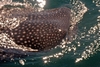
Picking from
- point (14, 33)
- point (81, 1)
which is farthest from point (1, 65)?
point (81, 1)

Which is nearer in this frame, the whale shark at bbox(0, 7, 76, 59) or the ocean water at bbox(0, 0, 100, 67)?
the ocean water at bbox(0, 0, 100, 67)

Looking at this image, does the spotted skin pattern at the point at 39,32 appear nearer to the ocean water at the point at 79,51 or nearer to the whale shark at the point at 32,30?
the whale shark at the point at 32,30

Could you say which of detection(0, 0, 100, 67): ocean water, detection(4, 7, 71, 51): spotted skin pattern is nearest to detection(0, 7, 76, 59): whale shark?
detection(4, 7, 71, 51): spotted skin pattern

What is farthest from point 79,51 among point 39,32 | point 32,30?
point 32,30

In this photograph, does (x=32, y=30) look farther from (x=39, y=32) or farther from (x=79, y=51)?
(x=79, y=51)

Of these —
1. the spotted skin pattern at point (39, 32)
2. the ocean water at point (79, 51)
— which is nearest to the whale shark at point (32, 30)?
the spotted skin pattern at point (39, 32)

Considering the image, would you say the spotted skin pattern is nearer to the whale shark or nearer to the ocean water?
the whale shark

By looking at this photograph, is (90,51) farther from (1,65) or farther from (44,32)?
(1,65)
